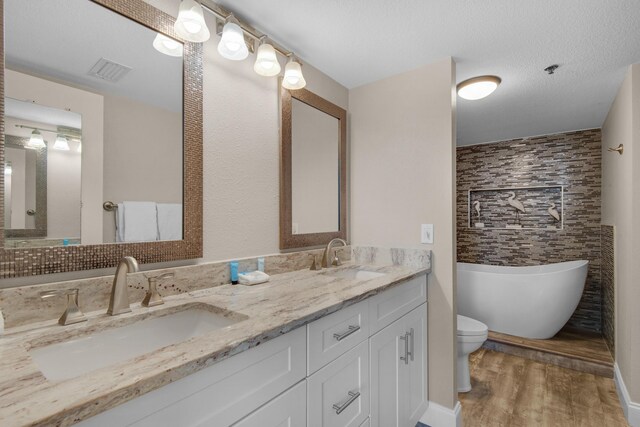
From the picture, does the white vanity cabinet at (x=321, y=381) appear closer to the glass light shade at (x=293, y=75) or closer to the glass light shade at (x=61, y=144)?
the glass light shade at (x=61, y=144)

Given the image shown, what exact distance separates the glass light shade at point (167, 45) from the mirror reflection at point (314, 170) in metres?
0.70

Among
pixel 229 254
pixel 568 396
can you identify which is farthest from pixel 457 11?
pixel 568 396

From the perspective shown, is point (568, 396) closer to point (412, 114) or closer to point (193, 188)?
point (412, 114)

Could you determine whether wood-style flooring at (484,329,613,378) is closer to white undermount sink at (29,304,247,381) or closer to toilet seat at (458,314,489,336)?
toilet seat at (458,314,489,336)

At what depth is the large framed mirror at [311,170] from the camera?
177cm

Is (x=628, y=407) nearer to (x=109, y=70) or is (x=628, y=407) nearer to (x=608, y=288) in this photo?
(x=608, y=288)

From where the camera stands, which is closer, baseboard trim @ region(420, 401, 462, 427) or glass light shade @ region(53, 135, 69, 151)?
glass light shade @ region(53, 135, 69, 151)

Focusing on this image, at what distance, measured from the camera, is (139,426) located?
60 cm

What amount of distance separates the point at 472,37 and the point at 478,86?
0.54 metres

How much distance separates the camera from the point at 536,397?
2.15 metres

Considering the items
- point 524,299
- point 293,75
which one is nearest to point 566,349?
point 524,299

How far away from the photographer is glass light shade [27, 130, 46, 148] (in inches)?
37.0

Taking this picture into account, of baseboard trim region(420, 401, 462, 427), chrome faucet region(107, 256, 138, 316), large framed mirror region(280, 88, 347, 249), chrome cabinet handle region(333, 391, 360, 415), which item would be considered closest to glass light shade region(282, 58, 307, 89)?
large framed mirror region(280, 88, 347, 249)

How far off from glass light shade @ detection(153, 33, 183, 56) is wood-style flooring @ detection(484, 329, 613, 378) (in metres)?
3.33
